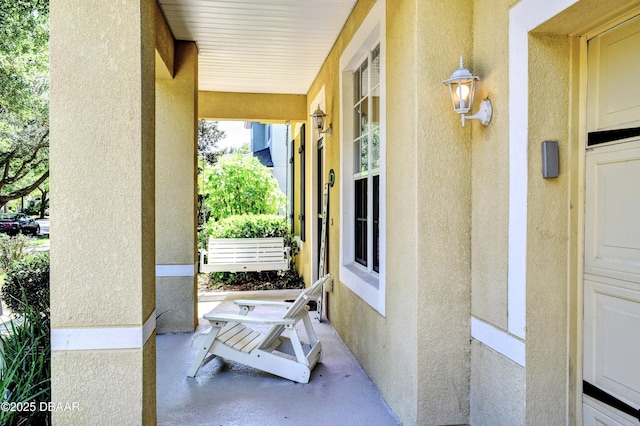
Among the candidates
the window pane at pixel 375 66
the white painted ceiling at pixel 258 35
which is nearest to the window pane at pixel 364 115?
the window pane at pixel 375 66

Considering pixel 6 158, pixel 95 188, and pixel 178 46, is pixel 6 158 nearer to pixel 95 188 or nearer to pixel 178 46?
pixel 178 46

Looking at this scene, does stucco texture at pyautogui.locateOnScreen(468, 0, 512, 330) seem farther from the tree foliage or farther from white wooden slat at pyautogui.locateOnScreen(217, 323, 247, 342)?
the tree foliage

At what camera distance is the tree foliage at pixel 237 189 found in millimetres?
8820

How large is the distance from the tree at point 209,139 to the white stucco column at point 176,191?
467 inches

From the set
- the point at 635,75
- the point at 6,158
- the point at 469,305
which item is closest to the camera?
the point at 635,75

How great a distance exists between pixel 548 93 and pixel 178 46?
4034 millimetres

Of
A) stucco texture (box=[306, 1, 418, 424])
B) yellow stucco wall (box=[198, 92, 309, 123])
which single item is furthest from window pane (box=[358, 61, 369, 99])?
yellow stucco wall (box=[198, 92, 309, 123])

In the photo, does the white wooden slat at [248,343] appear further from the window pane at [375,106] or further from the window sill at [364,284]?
the window pane at [375,106]

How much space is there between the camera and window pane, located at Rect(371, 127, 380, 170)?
3.67 metres

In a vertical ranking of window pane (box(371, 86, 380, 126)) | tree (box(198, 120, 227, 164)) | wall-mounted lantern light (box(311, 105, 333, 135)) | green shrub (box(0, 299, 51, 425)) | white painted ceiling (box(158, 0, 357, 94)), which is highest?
tree (box(198, 120, 227, 164))

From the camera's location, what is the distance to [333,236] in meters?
4.97


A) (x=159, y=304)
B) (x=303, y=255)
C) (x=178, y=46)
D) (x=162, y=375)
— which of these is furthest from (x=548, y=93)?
(x=303, y=255)

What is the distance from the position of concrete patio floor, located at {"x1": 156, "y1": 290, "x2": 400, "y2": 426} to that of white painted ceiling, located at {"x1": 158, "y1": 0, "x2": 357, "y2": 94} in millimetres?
3260

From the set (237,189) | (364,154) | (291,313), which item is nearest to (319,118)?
(364,154)
